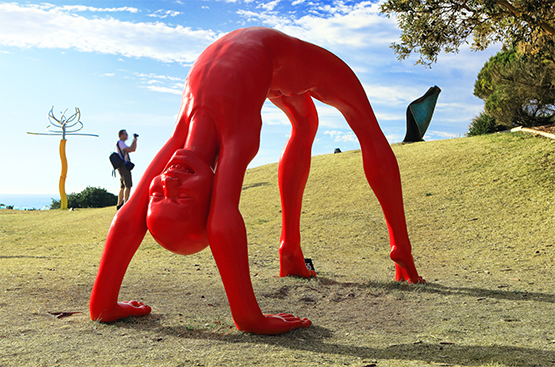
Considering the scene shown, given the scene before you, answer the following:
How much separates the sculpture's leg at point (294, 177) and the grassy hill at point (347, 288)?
0.81 ft

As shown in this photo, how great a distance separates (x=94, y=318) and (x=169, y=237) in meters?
0.94

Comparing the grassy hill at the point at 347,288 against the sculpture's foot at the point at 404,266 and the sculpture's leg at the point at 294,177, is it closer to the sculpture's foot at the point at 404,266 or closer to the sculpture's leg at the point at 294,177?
the sculpture's foot at the point at 404,266

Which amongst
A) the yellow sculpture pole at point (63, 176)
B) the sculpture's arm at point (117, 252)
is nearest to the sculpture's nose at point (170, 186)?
the sculpture's arm at point (117, 252)

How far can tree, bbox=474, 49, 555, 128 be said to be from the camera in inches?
562

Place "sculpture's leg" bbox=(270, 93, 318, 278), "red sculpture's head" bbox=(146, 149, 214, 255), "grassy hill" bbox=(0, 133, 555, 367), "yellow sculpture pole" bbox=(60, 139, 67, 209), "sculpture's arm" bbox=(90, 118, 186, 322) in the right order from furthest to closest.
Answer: "yellow sculpture pole" bbox=(60, 139, 67, 209), "sculpture's leg" bbox=(270, 93, 318, 278), "sculpture's arm" bbox=(90, 118, 186, 322), "red sculpture's head" bbox=(146, 149, 214, 255), "grassy hill" bbox=(0, 133, 555, 367)

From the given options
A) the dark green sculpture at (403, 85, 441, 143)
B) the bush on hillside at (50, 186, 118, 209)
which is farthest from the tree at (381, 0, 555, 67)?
the bush on hillside at (50, 186, 118, 209)

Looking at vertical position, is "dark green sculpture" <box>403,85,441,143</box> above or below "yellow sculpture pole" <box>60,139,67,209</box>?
above

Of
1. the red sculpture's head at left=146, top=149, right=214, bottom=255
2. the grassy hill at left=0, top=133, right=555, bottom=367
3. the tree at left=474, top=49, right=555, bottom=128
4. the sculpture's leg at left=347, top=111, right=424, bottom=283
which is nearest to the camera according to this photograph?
the grassy hill at left=0, top=133, right=555, bottom=367

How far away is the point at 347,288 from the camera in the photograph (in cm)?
455

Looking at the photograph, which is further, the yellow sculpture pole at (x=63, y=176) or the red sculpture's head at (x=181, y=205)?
the yellow sculpture pole at (x=63, y=176)

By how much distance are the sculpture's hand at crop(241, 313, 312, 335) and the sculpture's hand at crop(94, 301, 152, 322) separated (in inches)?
36.8

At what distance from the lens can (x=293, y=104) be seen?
4.74m

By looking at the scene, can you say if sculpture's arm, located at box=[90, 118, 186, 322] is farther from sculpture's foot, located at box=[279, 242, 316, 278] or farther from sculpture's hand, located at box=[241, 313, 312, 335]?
sculpture's foot, located at box=[279, 242, 316, 278]

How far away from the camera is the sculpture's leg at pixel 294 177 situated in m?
4.85
